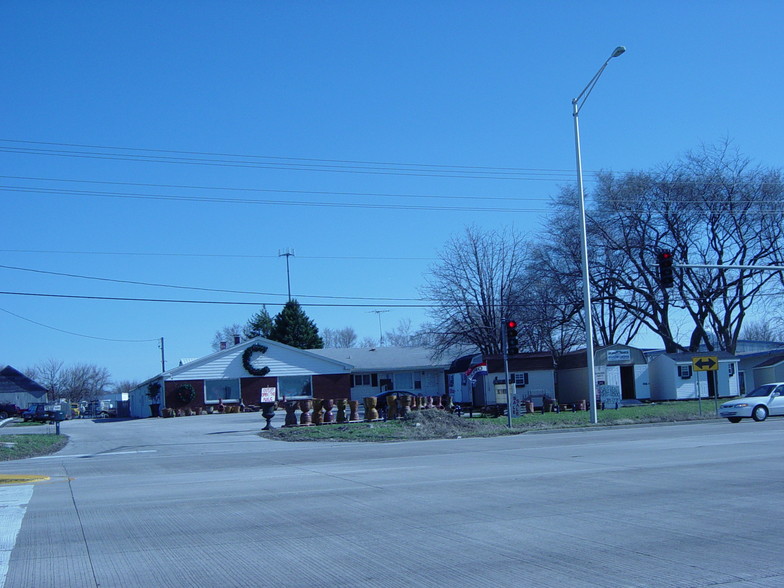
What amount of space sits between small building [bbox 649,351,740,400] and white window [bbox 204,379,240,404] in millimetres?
29899

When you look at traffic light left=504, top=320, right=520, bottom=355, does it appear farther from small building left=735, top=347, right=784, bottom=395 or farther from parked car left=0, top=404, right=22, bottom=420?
parked car left=0, top=404, right=22, bottom=420

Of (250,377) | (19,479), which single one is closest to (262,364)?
(250,377)

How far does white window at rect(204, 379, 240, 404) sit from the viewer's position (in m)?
56.8

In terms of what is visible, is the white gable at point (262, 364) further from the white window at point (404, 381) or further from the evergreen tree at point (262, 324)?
the evergreen tree at point (262, 324)

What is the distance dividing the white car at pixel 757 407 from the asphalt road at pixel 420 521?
11.2 m

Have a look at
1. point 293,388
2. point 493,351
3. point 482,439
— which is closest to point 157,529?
point 482,439

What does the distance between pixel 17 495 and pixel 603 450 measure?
Result: 13482mm

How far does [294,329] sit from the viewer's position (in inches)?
3302

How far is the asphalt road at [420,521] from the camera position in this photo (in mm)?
7645

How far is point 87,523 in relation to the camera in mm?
10758

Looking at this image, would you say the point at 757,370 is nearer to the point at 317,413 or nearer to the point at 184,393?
the point at 317,413

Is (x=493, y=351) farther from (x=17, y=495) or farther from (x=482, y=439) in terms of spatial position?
(x=17, y=495)

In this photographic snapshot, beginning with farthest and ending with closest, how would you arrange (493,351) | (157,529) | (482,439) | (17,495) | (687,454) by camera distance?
(493,351) < (482,439) < (687,454) < (17,495) < (157,529)

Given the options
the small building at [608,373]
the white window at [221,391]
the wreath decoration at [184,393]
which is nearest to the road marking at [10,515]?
the small building at [608,373]
